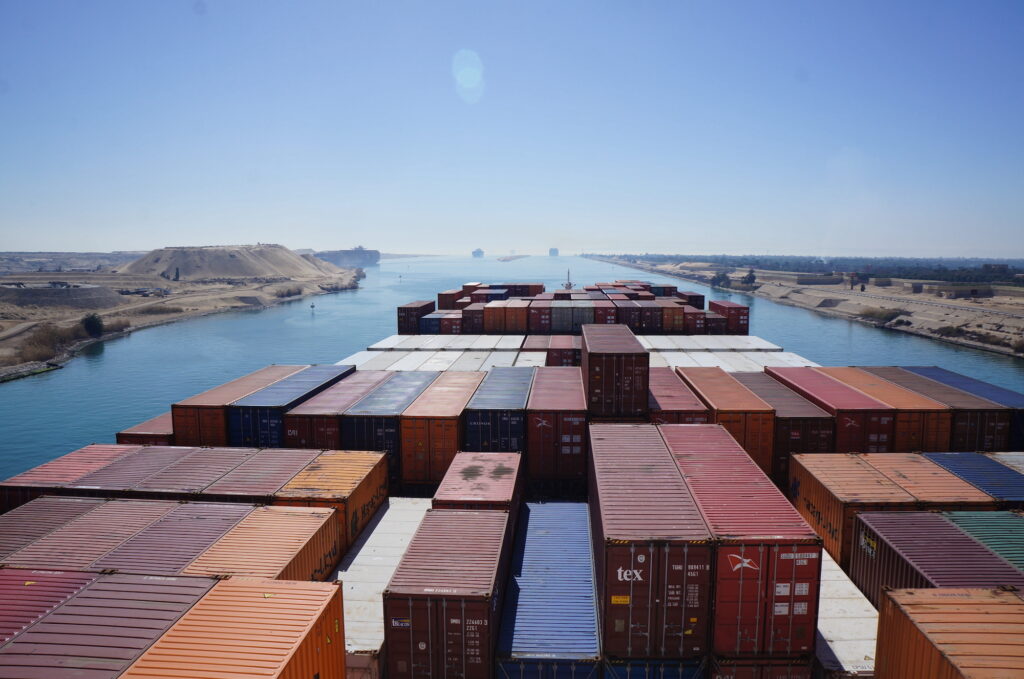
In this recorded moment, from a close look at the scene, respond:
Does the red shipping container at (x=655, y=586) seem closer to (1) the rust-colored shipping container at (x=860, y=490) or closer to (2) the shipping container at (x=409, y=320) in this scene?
(1) the rust-colored shipping container at (x=860, y=490)

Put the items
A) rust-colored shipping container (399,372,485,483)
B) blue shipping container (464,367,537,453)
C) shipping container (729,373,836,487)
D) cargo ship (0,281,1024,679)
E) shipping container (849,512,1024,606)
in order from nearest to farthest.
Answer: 1. cargo ship (0,281,1024,679)
2. shipping container (849,512,1024,606)
3. rust-colored shipping container (399,372,485,483)
4. blue shipping container (464,367,537,453)
5. shipping container (729,373,836,487)

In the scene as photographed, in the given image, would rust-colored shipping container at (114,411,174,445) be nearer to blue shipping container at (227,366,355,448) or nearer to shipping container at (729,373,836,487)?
blue shipping container at (227,366,355,448)

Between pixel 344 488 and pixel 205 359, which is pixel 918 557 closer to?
pixel 344 488

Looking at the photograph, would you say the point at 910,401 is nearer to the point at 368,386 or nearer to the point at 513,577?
the point at 513,577

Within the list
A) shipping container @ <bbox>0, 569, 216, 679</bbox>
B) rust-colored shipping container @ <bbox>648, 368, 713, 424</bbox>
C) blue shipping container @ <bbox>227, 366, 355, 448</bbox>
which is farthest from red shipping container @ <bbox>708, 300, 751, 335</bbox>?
shipping container @ <bbox>0, 569, 216, 679</bbox>

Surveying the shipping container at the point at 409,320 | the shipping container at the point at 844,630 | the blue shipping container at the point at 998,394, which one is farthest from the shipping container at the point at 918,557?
the shipping container at the point at 409,320

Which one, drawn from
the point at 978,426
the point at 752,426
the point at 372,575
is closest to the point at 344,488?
the point at 372,575

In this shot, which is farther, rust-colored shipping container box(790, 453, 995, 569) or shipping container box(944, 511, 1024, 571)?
rust-colored shipping container box(790, 453, 995, 569)

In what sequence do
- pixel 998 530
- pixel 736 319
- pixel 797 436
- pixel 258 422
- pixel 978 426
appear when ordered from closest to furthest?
pixel 998 530, pixel 797 436, pixel 978 426, pixel 258 422, pixel 736 319
